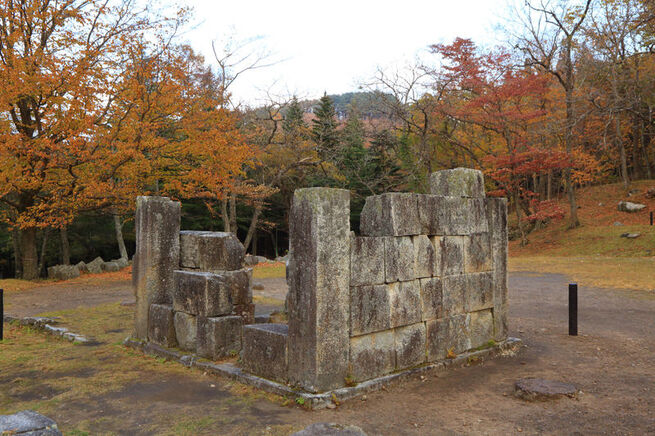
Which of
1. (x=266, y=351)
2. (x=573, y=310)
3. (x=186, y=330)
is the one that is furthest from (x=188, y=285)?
(x=573, y=310)

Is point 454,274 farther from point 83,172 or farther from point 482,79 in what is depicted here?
point 482,79

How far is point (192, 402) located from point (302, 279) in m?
2.02

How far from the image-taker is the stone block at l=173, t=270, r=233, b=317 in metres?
7.64

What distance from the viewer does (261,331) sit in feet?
21.8

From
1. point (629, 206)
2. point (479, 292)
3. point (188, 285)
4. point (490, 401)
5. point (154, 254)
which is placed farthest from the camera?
point (629, 206)

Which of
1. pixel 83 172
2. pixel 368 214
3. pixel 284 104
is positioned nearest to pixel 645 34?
pixel 284 104

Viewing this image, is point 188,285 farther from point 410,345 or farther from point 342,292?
point 410,345

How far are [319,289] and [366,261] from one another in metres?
0.87

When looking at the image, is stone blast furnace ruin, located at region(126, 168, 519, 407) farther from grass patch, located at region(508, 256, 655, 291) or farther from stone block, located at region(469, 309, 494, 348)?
grass patch, located at region(508, 256, 655, 291)

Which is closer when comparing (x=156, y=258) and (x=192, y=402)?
(x=192, y=402)

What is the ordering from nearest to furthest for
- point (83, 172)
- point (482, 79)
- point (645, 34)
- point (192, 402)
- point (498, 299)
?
1. point (192, 402)
2. point (498, 299)
3. point (83, 172)
4. point (645, 34)
5. point (482, 79)

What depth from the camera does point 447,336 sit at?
758 centimetres

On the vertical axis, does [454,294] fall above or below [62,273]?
above

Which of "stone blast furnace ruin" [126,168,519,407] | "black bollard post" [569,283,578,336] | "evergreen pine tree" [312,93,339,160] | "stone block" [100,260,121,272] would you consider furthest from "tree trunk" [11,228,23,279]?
"black bollard post" [569,283,578,336]
